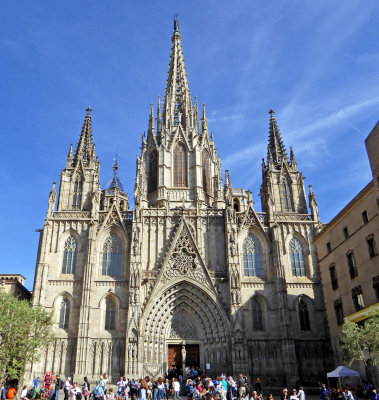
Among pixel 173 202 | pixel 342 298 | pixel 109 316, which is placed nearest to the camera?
pixel 342 298

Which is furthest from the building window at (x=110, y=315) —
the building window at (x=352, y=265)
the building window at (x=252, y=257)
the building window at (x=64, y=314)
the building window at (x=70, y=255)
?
the building window at (x=352, y=265)

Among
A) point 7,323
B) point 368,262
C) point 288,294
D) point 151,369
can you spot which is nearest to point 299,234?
point 288,294

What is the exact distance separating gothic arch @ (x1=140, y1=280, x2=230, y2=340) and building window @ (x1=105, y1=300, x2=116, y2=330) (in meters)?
2.87

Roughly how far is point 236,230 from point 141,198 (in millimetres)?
9592

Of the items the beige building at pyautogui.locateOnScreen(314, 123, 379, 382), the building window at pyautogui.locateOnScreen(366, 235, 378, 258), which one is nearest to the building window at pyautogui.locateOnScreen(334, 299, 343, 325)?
the beige building at pyautogui.locateOnScreen(314, 123, 379, 382)

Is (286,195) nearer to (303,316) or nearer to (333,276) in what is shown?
(333,276)

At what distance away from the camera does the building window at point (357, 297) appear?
29983 millimetres

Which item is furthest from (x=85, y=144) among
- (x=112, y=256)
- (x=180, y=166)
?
(x=112, y=256)

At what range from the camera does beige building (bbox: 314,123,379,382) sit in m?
28.2

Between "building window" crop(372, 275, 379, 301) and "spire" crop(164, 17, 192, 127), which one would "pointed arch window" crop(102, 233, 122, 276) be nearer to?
"spire" crop(164, 17, 192, 127)

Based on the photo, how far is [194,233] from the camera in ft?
129

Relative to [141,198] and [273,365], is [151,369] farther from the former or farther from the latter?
[141,198]

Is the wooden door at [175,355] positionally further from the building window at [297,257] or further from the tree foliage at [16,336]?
the building window at [297,257]

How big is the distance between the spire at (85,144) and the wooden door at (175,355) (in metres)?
20.9
